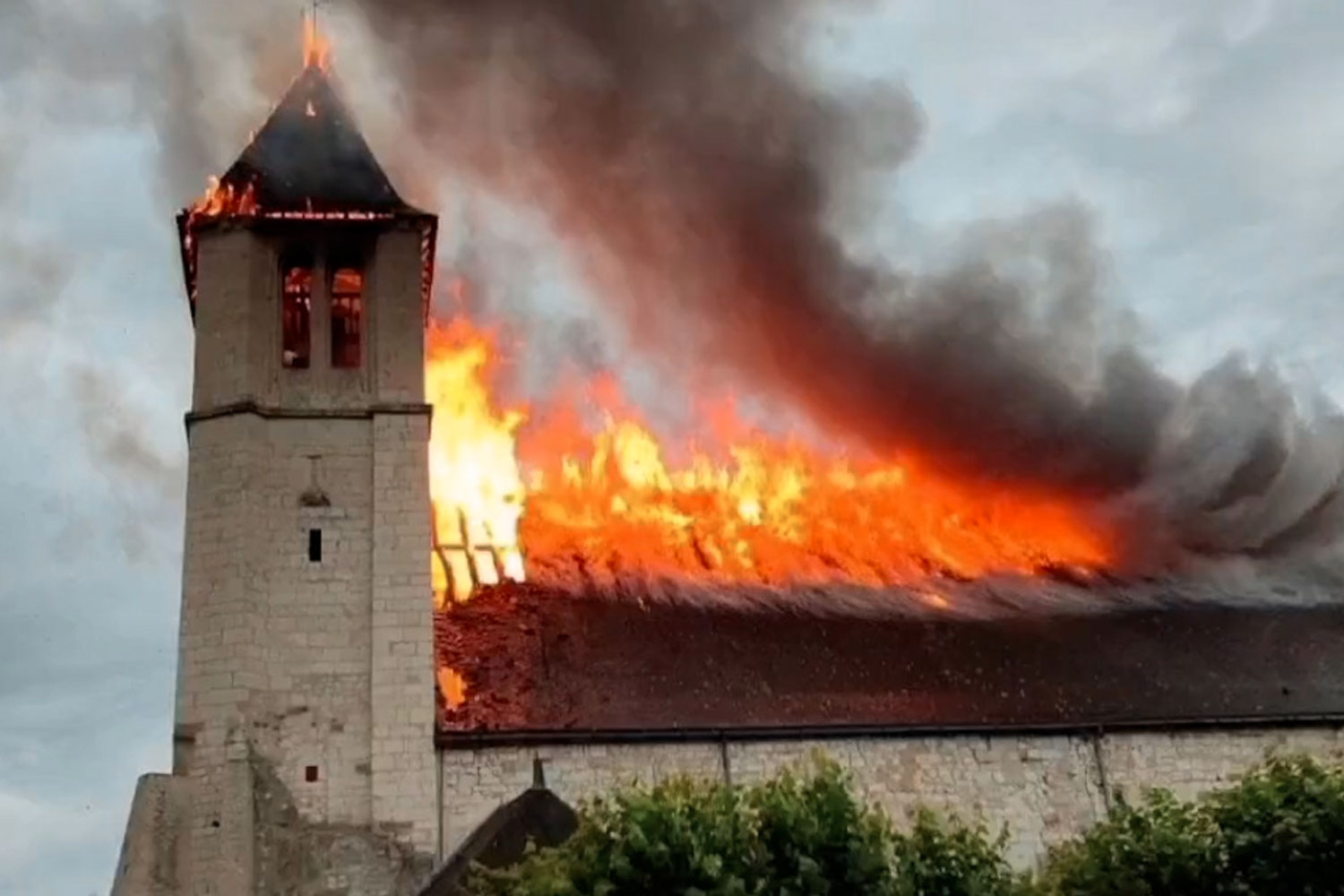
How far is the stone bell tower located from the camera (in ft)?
91.4

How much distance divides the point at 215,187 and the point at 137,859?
1409 centimetres

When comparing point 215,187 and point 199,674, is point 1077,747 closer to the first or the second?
point 199,674

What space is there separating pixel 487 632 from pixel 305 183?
Answer: 33.7 feet

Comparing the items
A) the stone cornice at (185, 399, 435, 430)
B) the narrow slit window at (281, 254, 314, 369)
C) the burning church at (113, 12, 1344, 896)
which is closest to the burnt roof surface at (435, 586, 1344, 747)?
the burning church at (113, 12, 1344, 896)

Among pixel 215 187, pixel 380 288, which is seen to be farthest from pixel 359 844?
pixel 215 187

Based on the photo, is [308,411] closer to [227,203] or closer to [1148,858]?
[227,203]

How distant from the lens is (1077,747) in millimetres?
30562

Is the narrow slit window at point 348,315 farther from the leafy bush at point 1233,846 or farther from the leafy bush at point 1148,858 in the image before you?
the leafy bush at point 1233,846

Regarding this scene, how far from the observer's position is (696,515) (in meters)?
37.7

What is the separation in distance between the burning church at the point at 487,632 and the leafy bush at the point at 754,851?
7300 millimetres

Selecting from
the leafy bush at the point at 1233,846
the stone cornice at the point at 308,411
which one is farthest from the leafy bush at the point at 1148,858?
the stone cornice at the point at 308,411

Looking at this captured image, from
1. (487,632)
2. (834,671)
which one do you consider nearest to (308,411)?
(487,632)

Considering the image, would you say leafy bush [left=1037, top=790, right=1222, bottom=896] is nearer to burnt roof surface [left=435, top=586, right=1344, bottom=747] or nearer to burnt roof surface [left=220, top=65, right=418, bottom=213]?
burnt roof surface [left=435, top=586, right=1344, bottom=747]

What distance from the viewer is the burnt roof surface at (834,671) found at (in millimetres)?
29953
